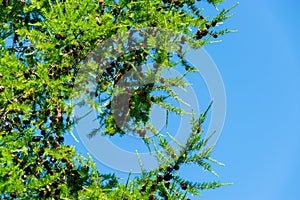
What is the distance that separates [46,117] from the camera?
6.32 m

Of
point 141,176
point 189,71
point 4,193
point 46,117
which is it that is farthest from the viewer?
point 189,71

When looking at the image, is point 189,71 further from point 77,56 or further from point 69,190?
point 69,190

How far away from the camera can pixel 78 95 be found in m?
6.56

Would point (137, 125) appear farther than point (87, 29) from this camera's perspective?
Yes

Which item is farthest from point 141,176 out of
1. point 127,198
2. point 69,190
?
point 69,190

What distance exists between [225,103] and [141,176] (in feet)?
5.14

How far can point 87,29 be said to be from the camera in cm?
602

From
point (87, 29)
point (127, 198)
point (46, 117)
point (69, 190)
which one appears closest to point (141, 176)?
point (127, 198)

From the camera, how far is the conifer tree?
567 centimetres

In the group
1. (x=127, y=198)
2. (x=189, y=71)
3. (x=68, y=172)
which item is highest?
(x=189, y=71)

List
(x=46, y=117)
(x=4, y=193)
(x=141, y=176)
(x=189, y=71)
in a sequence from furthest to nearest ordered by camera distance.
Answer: (x=189, y=71), (x=46, y=117), (x=141, y=176), (x=4, y=193)

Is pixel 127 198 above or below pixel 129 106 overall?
below

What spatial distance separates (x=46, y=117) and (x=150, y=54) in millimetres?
1532

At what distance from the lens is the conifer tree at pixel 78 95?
5.67 m
